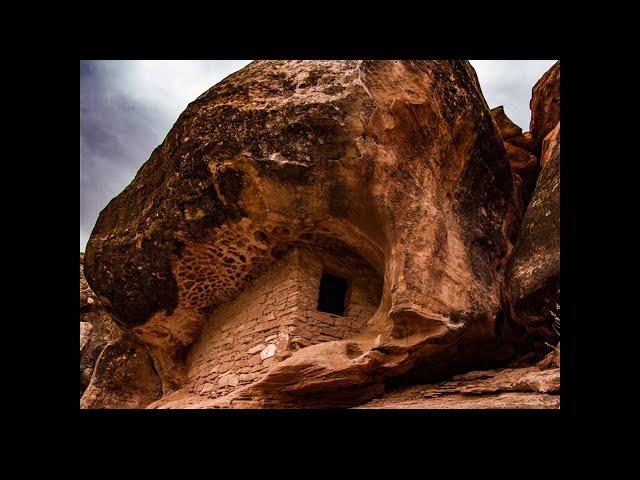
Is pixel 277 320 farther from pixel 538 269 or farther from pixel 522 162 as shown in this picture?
pixel 522 162

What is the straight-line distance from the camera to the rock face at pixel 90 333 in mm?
10695

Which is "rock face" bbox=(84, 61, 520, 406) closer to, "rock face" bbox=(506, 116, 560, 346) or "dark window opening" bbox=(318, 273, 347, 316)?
"rock face" bbox=(506, 116, 560, 346)

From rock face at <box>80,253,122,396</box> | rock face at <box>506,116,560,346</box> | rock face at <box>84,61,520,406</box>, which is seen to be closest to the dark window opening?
rock face at <box>84,61,520,406</box>

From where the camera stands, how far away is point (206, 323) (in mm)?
7078

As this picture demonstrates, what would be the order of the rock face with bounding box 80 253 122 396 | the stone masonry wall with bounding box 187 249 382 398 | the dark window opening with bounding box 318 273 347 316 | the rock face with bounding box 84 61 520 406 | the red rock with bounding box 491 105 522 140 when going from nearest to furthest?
the rock face with bounding box 84 61 520 406
the stone masonry wall with bounding box 187 249 382 398
the dark window opening with bounding box 318 273 347 316
the red rock with bounding box 491 105 522 140
the rock face with bounding box 80 253 122 396

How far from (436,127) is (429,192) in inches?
31.5

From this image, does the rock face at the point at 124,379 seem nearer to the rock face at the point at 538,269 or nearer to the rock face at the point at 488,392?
the rock face at the point at 488,392

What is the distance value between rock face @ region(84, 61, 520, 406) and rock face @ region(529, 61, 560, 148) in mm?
2556

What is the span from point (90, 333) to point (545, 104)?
993cm

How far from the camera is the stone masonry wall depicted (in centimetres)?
561

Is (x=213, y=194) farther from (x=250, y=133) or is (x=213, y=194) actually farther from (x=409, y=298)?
(x=409, y=298)

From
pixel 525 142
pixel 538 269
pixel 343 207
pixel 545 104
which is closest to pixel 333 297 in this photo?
pixel 343 207

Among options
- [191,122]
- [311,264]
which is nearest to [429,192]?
[311,264]

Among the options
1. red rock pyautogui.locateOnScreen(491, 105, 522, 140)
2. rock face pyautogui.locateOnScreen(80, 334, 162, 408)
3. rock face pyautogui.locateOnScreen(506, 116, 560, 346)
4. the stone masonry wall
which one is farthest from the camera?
red rock pyautogui.locateOnScreen(491, 105, 522, 140)
